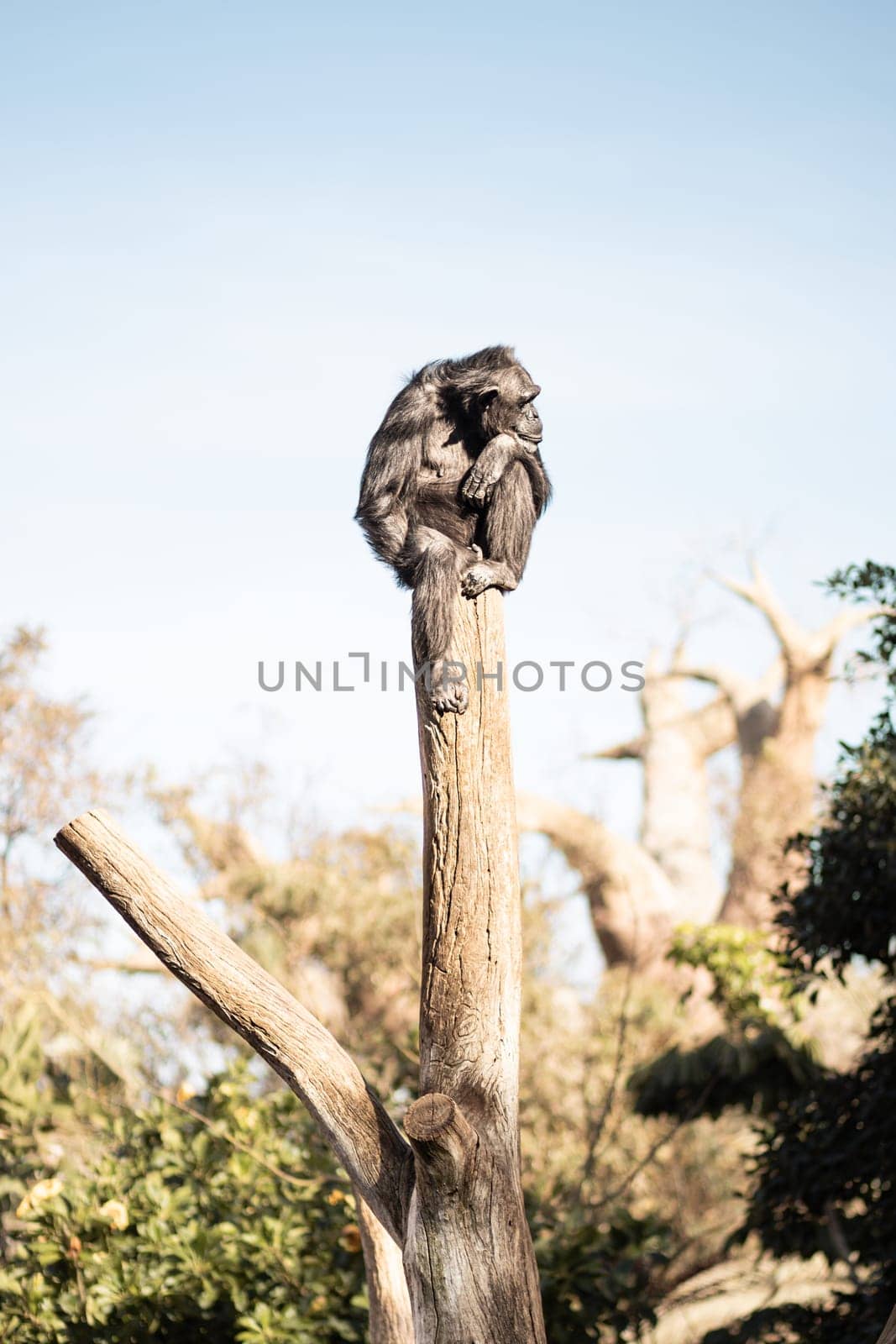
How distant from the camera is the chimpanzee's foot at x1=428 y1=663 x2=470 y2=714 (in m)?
3.32

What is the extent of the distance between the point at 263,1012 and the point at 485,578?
1398 mm

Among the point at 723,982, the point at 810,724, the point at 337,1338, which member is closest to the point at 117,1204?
the point at 337,1338

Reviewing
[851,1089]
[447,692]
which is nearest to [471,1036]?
[447,692]

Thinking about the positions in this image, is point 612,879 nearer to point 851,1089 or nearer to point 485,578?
point 851,1089

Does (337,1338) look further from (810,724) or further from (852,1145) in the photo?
(810,724)

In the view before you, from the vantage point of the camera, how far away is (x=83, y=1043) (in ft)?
25.5

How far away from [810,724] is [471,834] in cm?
1599

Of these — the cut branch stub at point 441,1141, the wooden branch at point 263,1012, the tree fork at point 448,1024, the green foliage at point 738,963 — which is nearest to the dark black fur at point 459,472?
the tree fork at point 448,1024

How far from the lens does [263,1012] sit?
340cm

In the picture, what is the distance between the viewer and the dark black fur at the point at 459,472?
3658mm

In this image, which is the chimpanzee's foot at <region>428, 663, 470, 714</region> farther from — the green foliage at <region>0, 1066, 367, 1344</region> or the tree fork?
the green foliage at <region>0, 1066, 367, 1344</region>

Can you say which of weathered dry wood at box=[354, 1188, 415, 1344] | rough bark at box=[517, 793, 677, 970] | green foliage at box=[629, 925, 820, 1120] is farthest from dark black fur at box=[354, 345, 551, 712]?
rough bark at box=[517, 793, 677, 970]

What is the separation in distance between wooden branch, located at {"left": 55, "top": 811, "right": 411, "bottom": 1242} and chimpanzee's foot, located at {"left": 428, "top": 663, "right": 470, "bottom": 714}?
939 mm

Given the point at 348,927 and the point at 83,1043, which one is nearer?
the point at 83,1043
